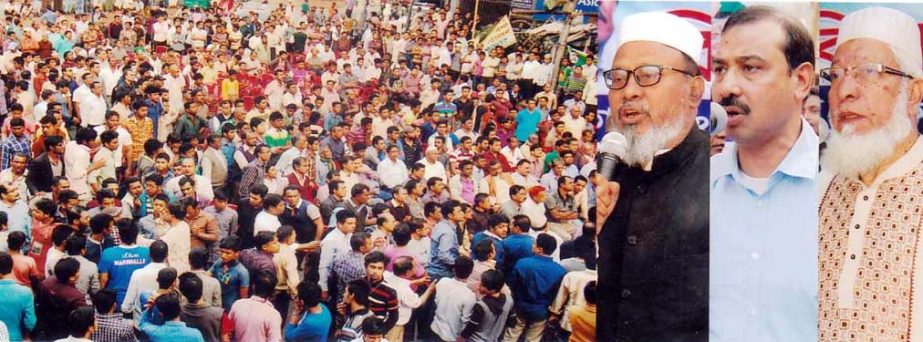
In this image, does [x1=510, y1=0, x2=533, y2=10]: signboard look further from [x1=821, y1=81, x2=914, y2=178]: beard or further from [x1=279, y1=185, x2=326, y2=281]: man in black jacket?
[x1=821, y1=81, x2=914, y2=178]: beard

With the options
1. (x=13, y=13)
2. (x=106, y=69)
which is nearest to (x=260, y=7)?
(x=106, y=69)

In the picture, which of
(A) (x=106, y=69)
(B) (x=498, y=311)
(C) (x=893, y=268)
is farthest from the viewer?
(A) (x=106, y=69)

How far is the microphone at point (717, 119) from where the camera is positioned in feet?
17.3

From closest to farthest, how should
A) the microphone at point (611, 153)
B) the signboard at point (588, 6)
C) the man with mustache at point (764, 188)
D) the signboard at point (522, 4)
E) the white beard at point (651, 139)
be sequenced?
the man with mustache at point (764, 188), the white beard at point (651, 139), the microphone at point (611, 153), the signboard at point (588, 6), the signboard at point (522, 4)

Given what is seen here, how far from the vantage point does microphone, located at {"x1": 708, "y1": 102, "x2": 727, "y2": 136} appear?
5258mm

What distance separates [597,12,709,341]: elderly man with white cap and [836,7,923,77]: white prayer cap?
83 cm

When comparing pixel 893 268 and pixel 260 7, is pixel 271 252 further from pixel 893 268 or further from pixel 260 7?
pixel 893 268

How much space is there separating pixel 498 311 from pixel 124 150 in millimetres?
2266

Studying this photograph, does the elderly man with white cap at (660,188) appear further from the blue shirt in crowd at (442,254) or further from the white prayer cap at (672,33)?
the blue shirt in crowd at (442,254)

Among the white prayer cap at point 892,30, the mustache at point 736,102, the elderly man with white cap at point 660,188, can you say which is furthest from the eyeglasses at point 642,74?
the white prayer cap at point 892,30

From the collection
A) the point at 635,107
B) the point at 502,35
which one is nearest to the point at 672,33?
the point at 635,107

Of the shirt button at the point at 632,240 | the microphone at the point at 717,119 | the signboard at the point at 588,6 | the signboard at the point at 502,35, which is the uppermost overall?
the signboard at the point at 588,6

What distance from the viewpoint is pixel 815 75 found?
524cm

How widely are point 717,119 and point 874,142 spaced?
32.0 inches
